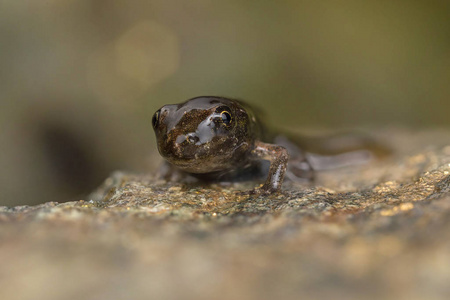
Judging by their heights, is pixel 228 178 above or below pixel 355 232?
below

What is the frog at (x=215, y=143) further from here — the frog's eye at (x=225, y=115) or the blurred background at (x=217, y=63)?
the blurred background at (x=217, y=63)

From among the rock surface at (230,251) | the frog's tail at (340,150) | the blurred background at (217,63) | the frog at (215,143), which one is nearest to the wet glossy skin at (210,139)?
the frog at (215,143)

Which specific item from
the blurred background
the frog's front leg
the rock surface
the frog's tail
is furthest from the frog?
the blurred background

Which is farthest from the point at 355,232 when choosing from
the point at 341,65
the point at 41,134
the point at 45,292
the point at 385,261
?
the point at 341,65

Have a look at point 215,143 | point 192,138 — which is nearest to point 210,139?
point 215,143

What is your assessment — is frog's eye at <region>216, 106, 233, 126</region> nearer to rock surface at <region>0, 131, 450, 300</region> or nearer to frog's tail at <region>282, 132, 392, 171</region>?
rock surface at <region>0, 131, 450, 300</region>

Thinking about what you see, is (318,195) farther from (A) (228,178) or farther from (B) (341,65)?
(B) (341,65)

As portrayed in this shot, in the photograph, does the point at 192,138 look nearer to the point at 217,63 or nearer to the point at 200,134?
the point at 200,134
